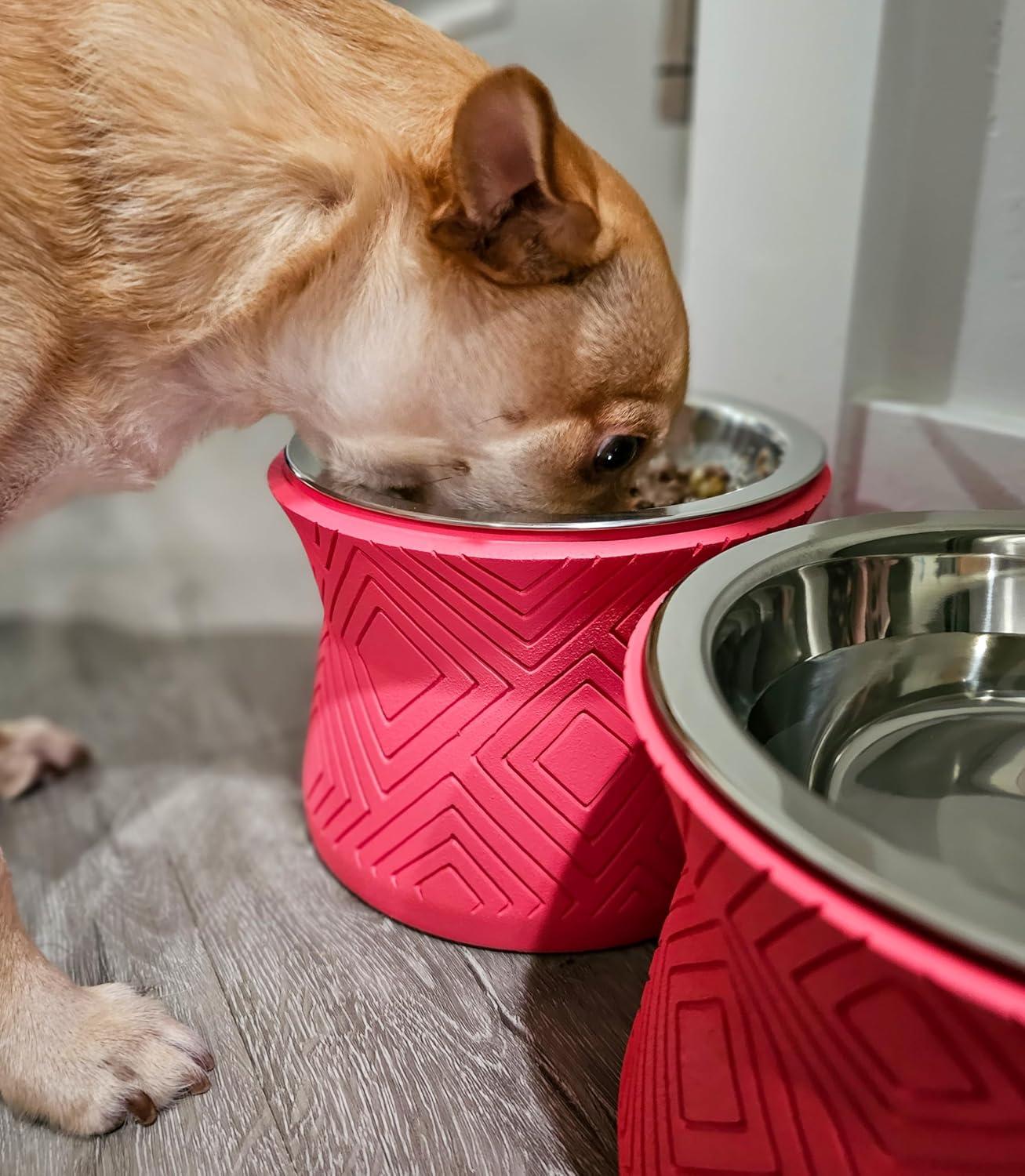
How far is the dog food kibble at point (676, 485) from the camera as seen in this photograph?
106 cm

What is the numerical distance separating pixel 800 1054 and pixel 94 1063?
1.90 feet

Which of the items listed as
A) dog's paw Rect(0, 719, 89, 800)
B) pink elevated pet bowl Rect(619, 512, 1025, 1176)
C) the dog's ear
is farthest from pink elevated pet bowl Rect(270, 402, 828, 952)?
dog's paw Rect(0, 719, 89, 800)

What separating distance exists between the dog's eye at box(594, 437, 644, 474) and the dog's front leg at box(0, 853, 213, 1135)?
64 cm

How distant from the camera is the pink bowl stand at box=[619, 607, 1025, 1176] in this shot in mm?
397

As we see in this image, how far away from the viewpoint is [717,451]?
1.20m

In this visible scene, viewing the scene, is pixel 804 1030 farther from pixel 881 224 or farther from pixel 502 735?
pixel 881 224

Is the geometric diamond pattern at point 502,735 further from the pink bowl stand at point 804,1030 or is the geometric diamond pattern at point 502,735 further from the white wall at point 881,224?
the white wall at point 881,224

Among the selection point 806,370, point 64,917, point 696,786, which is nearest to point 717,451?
point 806,370

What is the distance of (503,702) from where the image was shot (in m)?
0.83

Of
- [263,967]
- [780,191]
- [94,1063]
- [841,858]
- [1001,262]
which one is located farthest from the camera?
[780,191]

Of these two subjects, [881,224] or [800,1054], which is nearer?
[800,1054]

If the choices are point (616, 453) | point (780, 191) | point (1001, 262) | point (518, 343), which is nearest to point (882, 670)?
point (616, 453)

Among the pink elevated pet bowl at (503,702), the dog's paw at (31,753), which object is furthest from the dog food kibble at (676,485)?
the dog's paw at (31,753)

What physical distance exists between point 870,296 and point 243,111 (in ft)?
2.53
